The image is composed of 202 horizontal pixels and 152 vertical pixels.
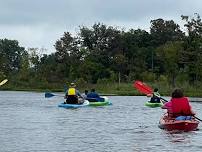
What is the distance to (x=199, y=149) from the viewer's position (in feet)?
51.5

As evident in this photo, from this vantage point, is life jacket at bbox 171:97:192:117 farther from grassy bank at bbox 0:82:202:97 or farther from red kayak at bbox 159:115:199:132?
grassy bank at bbox 0:82:202:97

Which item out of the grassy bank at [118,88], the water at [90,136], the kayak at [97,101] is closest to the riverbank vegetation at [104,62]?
the grassy bank at [118,88]

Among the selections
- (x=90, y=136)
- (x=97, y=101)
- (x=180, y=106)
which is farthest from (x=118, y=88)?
(x=90, y=136)

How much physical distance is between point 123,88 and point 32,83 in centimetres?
2187

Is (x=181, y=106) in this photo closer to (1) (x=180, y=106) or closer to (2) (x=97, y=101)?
(1) (x=180, y=106)

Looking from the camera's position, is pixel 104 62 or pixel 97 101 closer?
pixel 97 101

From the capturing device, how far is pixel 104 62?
8188cm

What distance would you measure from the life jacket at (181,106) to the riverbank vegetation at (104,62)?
148ft

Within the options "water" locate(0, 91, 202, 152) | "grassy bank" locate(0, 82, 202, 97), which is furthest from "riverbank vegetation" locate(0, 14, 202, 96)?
"water" locate(0, 91, 202, 152)

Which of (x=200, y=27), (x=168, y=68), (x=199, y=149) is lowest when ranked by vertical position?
(x=199, y=149)

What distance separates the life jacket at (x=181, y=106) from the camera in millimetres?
19797

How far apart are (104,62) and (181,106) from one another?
204 feet

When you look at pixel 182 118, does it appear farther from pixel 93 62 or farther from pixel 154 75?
pixel 93 62

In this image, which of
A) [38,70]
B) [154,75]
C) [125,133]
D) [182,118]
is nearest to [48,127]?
[125,133]
